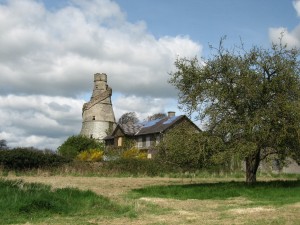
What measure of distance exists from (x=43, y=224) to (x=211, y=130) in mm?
14876

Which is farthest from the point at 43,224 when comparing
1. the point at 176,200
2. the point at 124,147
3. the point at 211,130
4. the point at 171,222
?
the point at 124,147

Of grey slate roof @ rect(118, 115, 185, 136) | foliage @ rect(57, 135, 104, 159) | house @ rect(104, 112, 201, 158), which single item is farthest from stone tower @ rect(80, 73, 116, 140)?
foliage @ rect(57, 135, 104, 159)

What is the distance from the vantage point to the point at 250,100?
23.9 metres

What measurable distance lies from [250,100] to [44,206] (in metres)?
14.0

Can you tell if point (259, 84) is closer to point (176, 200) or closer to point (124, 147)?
point (176, 200)

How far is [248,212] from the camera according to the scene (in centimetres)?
1420

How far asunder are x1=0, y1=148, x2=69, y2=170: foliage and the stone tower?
131 ft

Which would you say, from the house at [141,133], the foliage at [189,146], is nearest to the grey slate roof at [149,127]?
the house at [141,133]

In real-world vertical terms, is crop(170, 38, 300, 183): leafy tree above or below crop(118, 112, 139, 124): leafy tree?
below

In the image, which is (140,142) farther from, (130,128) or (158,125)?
(158,125)

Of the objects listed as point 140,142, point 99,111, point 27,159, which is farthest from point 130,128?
point 27,159

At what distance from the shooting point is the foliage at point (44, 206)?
12.8 metres

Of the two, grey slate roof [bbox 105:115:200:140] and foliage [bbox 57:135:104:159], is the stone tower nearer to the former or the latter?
grey slate roof [bbox 105:115:200:140]

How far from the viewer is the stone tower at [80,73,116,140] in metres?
85.0
